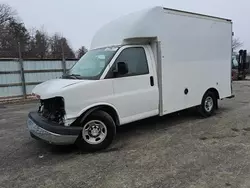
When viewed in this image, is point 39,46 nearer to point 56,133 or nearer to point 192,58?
point 192,58

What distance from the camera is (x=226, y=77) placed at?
772cm

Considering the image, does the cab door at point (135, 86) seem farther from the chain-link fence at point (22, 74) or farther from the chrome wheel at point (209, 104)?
the chain-link fence at point (22, 74)

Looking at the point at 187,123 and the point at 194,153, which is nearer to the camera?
the point at 194,153

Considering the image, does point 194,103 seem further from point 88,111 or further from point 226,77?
point 88,111

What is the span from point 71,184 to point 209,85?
5.03m

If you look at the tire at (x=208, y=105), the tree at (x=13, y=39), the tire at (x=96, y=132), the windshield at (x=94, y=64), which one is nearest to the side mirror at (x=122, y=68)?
the windshield at (x=94, y=64)

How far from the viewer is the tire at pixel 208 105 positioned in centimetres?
706

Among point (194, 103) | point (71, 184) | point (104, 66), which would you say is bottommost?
point (71, 184)

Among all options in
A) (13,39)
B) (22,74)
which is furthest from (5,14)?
(22,74)

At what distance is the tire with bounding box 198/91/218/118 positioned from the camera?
706 cm

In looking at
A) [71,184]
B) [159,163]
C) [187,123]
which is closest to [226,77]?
[187,123]

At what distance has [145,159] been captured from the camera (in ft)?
14.0

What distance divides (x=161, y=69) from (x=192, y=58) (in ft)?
4.10

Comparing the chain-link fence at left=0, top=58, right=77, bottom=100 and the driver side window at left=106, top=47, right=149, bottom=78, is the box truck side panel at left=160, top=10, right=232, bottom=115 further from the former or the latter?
the chain-link fence at left=0, top=58, right=77, bottom=100
